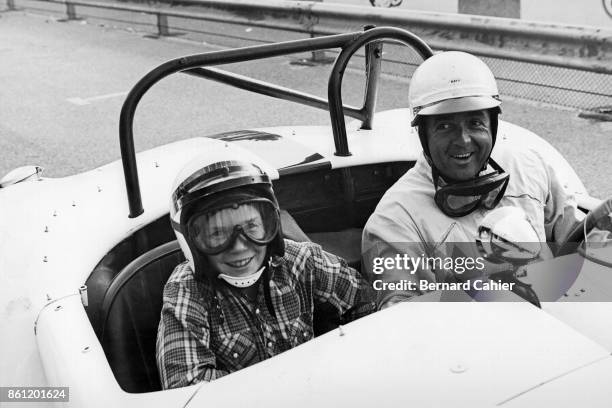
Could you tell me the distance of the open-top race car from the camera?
1.97 metres

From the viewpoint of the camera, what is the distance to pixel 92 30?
12781mm

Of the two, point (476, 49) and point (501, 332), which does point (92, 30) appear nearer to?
point (476, 49)

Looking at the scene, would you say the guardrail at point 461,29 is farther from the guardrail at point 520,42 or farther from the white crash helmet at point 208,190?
the white crash helmet at point 208,190

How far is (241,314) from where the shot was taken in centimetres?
256

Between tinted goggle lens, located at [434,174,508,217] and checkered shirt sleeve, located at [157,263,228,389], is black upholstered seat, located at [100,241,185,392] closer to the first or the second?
checkered shirt sleeve, located at [157,263,228,389]

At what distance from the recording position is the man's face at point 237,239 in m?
2.36

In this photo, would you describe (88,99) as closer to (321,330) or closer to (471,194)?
(321,330)

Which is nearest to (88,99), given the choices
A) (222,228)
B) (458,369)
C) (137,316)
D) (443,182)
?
(137,316)

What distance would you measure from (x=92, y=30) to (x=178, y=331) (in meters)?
11.2

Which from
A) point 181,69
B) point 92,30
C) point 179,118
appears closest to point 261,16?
point 179,118

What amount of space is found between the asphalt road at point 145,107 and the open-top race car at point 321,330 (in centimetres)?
204

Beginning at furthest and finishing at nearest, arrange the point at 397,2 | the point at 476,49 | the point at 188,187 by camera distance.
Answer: the point at 397,2, the point at 476,49, the point at 188,187

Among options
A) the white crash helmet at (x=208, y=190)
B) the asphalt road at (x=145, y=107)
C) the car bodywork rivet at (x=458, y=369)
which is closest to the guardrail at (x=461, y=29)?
the asphalt road at (x=145, y=107)

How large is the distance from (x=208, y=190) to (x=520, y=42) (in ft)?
16.3
